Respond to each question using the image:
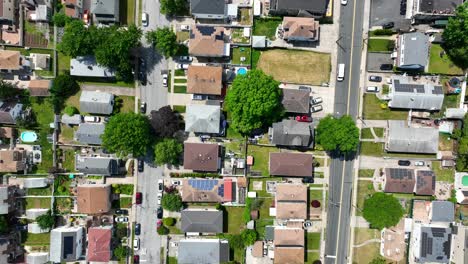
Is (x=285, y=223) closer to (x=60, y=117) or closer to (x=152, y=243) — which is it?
(x=152, y=243)

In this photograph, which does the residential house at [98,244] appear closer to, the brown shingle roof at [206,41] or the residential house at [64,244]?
the residential house at [64,244]

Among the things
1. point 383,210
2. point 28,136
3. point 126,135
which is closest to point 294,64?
point 383,210

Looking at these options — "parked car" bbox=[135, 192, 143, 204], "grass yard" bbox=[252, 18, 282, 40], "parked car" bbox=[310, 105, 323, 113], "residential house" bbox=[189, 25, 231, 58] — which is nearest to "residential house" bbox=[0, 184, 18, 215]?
"parked car" bbox=[135, 192, 143, 204]

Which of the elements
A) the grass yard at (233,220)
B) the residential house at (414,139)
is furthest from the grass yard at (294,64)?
the grass yard at (233,220)

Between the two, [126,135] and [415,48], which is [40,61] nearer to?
[126,135]

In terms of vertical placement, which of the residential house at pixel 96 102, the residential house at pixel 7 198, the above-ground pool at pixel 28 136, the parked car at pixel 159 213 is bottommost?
the parked car at pixel 159 213
